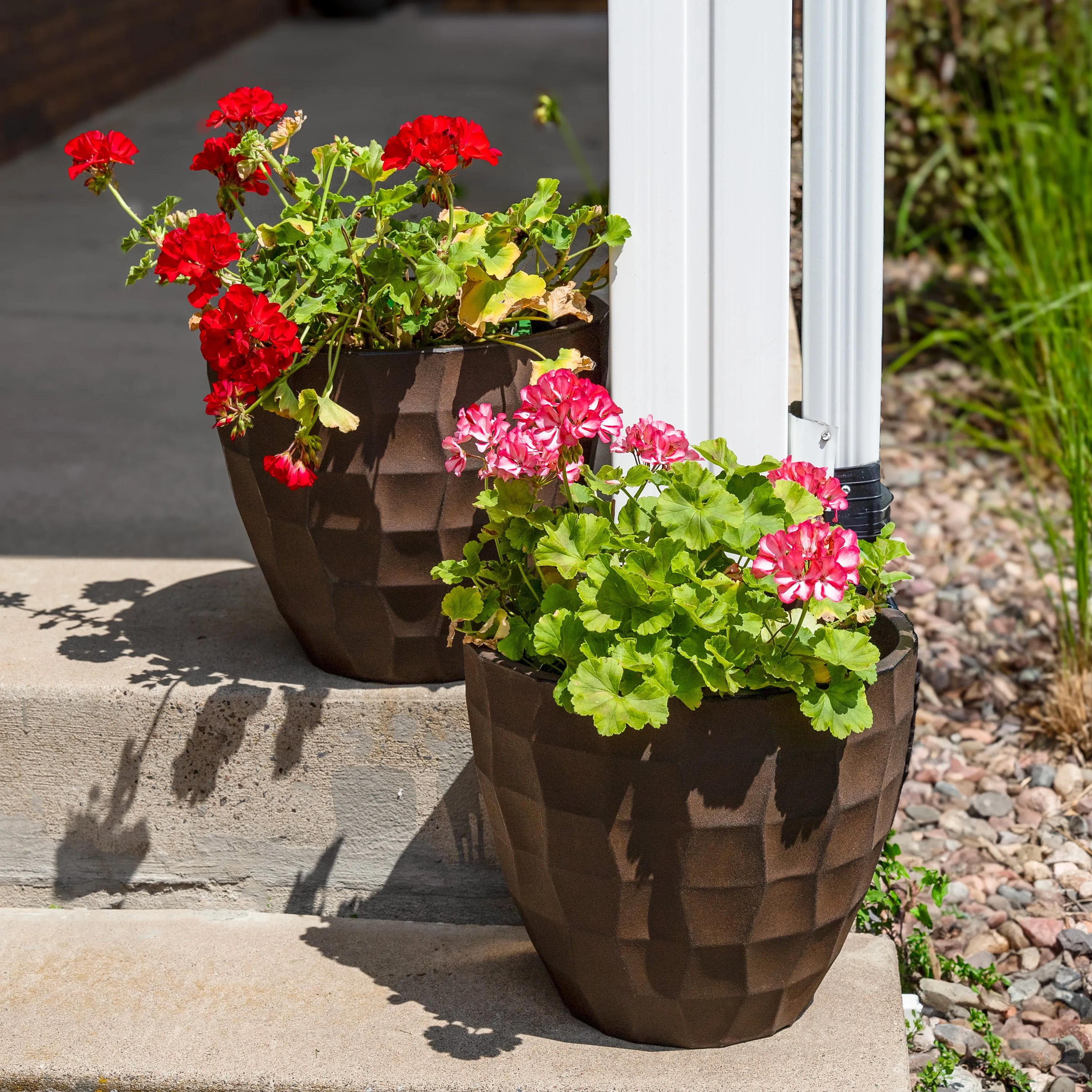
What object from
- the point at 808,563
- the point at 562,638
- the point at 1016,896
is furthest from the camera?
the point at 1016,896

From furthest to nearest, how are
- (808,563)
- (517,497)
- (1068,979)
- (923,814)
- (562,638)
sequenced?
1. (923,814)
2. (1068,979)
3. (517,497)
4. (562,638)
5. (808,563)

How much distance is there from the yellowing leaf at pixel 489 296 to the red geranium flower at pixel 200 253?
26cm

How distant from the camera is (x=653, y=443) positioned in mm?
1366

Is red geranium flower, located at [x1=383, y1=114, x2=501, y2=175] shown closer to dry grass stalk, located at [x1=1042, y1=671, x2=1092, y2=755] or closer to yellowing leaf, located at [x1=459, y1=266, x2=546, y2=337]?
yellowing leaf, located at [x1=459, y1=266, x2=546, y2=337]

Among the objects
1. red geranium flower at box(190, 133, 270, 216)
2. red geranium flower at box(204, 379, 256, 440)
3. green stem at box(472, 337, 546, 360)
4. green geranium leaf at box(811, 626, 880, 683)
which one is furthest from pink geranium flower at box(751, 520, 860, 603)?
red geranium flower at box(190, 133, 270, 216)

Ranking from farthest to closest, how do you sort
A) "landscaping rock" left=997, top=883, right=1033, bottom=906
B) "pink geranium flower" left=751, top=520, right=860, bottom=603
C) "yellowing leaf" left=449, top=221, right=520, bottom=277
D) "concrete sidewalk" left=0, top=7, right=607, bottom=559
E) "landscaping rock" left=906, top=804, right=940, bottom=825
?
"concrete sidewalk" left=0, top=7, right=607, bottom=559 → "landscaping rock" left=906, top=804, right=940, bottom=825 → "landscaping rock" left=997, top=883, right=1033, bottom=906 → "yellowing leaf" left=449, top=221, right=520, bottom=277 → "pink geranium flower" left=751, top=520, right=860, bottom=603

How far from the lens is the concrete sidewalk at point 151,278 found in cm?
240

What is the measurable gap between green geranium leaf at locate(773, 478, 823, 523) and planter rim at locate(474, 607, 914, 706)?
0.16 metres

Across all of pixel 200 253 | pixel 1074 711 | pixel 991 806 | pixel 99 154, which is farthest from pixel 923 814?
pixel 99 154

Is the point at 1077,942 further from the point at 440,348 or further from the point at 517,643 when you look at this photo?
the point at 440,348

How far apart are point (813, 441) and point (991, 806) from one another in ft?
2.44

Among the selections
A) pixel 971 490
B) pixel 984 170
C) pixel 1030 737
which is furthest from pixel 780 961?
pixel 984 170

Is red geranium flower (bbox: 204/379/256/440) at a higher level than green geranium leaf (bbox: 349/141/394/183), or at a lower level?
lower

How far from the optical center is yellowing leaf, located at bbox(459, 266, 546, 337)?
154cm
